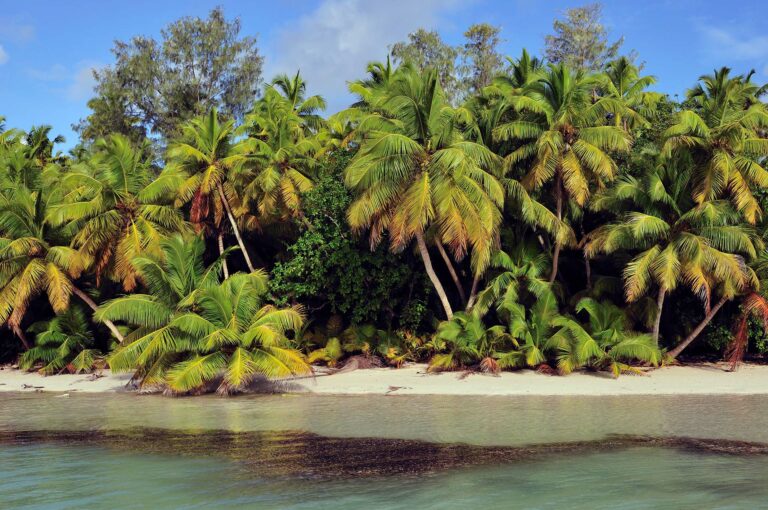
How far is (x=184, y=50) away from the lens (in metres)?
40.0

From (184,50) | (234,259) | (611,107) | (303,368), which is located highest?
(184,50)

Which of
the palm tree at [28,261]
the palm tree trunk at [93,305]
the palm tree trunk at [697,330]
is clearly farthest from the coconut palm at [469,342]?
the palm tree at [28,261]

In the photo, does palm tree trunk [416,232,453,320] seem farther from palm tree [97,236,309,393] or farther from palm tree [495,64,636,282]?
palm tree [97,236,309,393]

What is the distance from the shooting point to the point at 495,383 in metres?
18.8

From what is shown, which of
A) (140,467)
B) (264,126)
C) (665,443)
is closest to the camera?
(140,467)

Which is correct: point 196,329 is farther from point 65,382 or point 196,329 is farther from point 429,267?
point 429,267

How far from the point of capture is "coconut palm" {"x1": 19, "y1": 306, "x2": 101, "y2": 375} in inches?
906

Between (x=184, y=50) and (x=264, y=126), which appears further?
(x=184, y=50)

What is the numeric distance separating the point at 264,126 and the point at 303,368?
39.6 feet

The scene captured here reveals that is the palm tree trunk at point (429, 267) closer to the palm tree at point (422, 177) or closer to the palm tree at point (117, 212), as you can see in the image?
the palm tree at point (422, 177)

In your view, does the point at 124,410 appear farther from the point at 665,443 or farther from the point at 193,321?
the point at 665,443

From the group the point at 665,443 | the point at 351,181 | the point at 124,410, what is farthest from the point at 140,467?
the point at 351,181

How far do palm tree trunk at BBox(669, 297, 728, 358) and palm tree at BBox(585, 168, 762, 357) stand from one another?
0.17 ft

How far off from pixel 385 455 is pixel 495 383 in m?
7.88
